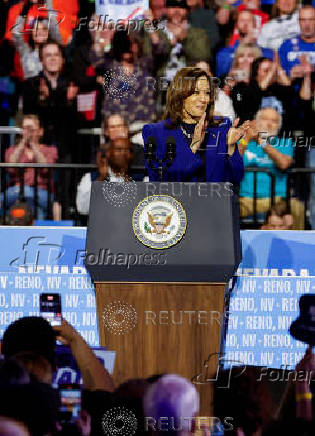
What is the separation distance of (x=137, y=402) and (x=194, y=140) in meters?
1.12

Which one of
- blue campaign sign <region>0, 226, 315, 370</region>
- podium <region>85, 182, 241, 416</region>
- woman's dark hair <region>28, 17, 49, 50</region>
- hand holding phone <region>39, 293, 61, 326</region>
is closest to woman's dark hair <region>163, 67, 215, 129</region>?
podium <region>85, 182, 241, 416</region>

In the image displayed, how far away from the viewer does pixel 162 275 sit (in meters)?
2.64

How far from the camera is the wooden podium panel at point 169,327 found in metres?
2.65

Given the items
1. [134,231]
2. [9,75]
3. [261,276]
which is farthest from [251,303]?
[9,75]

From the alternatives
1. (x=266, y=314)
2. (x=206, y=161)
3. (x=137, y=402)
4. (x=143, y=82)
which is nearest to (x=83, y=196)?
(x=143, y=82)

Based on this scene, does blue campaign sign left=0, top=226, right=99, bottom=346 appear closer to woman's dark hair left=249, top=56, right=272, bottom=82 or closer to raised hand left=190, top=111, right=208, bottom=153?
raised hand left=190, top=111, right=208, bottom=153

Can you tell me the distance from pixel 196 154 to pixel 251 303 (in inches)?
26.7

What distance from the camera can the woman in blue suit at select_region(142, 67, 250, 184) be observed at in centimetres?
288

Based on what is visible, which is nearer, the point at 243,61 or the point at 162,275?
the point at 162,275

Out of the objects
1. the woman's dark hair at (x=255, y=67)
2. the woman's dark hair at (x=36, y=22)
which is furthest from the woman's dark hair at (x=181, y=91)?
the woman's dark hair at (x=36, y=22)

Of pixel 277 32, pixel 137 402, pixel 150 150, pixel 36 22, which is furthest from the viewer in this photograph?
pixel 36 22

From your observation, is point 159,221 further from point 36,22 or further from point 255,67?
point 36,22

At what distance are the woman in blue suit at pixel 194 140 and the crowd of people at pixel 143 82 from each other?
4.81 ft

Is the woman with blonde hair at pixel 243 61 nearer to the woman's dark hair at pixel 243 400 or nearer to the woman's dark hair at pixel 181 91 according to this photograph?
the woman's dark hair at pixel 181 91
